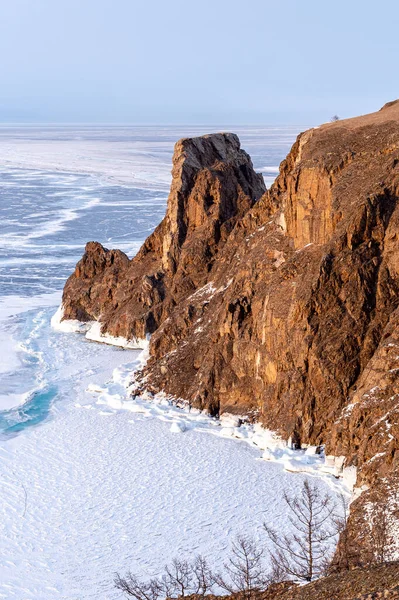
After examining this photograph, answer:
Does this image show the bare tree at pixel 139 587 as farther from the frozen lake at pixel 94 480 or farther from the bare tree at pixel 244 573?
the bare tree at pixel 244 573

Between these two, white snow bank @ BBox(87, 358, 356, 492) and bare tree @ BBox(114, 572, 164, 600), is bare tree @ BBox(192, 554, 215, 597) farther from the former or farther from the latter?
white snow bank @ BBox(87, 358, 356, 492)

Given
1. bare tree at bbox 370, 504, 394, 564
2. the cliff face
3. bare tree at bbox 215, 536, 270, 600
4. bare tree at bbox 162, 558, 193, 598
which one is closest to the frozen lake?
bare tree at bbox 215, 536, 270, 600

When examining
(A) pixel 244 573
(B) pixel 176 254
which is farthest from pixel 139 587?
(B) pixel 176 254

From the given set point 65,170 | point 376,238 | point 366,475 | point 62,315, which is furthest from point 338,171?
point 65,170

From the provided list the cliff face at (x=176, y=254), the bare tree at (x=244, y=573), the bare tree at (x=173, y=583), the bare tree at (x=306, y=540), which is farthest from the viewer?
the cliff face at (x=176, y=254)

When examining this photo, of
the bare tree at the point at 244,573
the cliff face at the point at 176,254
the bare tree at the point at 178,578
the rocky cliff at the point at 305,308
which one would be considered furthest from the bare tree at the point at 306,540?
the cliff face at the point at 176,254

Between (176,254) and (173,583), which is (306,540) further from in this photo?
(176,254)

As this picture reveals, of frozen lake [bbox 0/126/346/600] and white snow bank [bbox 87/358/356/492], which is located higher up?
white snow bank [bbox 87/358/356/492]
